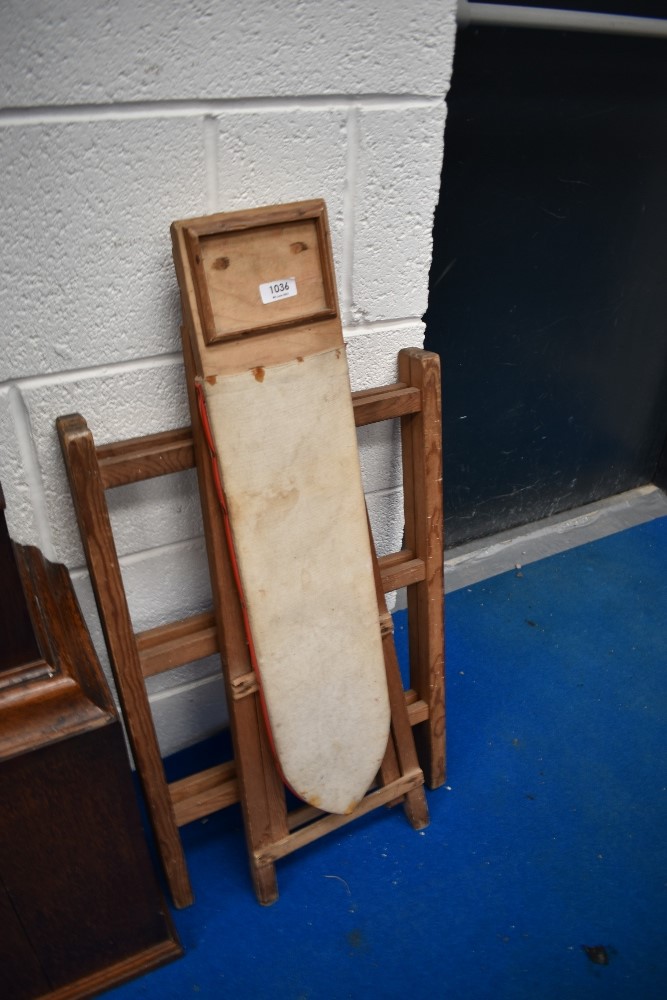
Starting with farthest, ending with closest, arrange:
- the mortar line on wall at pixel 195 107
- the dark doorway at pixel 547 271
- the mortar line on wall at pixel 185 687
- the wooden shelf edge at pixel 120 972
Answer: the dark doorway at pixel 547 271, the mortar line on wall at pixel 185 687, the wooden shelf edge at pixel 120 972, the mortar line on wall at pixel 195 107

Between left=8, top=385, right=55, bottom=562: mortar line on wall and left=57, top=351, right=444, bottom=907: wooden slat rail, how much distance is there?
0.17ft

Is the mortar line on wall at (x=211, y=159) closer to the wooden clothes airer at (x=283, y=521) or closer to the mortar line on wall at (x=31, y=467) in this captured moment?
the wooden clothes airer at (x=283, y=521)

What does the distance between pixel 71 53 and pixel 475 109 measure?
0.93 meters

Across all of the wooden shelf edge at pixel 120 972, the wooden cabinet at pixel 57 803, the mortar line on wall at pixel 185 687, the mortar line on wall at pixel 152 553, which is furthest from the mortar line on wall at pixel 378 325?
the wooden shelf edge at pixel 120 972

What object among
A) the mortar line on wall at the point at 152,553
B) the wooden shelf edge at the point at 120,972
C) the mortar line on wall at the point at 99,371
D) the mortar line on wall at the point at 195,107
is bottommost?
the wooden shelf edge at the point at 120,972

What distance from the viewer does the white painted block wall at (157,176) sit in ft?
2.72

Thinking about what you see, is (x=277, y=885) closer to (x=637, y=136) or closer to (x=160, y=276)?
(x=160, y=276)

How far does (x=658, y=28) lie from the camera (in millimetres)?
1251

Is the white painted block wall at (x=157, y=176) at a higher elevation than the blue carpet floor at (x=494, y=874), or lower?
higher

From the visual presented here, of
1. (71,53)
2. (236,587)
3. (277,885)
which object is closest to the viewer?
(71,53)

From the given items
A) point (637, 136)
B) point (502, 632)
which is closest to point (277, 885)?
point (502, 632)

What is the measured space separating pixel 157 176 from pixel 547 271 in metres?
1.16

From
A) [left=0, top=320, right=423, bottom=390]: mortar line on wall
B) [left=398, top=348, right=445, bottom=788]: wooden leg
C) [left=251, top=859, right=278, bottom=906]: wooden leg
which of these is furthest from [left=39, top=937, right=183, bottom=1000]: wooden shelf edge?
[left=0, top=320, right=423, bottom=390]: mortar line on wall

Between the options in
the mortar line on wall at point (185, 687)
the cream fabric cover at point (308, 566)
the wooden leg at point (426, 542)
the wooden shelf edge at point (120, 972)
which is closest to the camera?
the cream fabric cover at point (308, 566)
